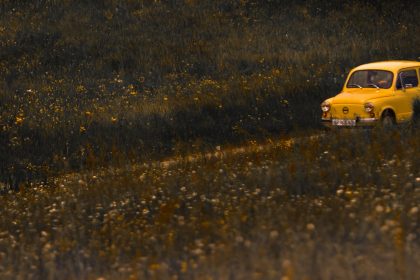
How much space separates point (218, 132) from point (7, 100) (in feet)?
18.1

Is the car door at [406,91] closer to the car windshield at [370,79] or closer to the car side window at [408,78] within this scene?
the car side window at [408,78]

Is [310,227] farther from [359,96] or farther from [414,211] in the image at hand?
[359,96]

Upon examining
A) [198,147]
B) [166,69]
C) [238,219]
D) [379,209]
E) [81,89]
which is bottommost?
[81,89]

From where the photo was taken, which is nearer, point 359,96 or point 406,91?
point 359,96

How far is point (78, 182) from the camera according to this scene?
11.9m

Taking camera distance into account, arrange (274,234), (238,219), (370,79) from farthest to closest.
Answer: (370,79), (238,219), (274,234)

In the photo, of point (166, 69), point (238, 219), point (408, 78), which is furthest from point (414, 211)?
point (166, 69)

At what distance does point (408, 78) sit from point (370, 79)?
2.42ft

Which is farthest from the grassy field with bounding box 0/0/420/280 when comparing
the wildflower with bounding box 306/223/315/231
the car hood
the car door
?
the car door

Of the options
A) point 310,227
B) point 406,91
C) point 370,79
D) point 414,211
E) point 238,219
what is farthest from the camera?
point 370,79

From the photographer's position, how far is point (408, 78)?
18719mm

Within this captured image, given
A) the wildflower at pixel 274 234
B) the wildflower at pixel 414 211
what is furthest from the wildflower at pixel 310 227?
the wildflower at pixel 414 211

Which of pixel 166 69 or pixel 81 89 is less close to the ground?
pixel 166 69

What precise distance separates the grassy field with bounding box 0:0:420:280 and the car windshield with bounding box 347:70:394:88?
1.64m
